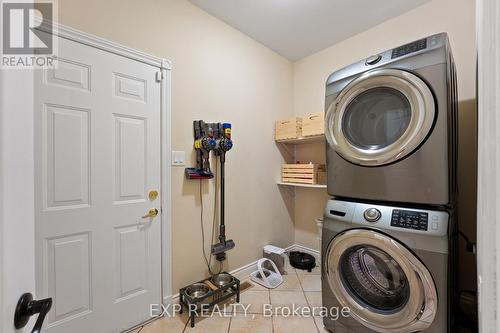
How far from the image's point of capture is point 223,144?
6.68 feet

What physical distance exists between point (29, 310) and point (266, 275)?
2116 millimetres

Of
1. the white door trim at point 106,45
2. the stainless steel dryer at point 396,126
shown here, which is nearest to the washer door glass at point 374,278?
the stainless steel dryer at point 396,126

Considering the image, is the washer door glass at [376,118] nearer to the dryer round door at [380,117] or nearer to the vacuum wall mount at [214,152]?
the dryer round door at [380,117]

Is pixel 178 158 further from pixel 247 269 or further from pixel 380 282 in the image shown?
pixel 380 282

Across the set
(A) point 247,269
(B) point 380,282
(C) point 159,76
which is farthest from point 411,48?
(A) point 247,269

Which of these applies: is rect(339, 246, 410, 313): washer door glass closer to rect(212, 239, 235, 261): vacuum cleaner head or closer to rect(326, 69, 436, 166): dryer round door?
rect(326, 69, 436, 166): dryer round door

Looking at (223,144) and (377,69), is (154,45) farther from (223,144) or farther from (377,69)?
(377,69)

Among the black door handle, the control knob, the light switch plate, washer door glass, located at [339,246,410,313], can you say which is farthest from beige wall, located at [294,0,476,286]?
the black door handle

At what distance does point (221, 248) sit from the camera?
2.04 meters

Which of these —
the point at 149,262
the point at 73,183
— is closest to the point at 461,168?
the point at 149,262

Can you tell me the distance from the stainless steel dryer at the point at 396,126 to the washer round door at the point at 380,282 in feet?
0.95

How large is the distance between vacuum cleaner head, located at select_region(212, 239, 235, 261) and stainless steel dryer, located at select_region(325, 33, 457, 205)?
109cm

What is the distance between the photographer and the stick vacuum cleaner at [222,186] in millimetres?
2035

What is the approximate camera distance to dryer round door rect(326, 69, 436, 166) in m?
1.23
